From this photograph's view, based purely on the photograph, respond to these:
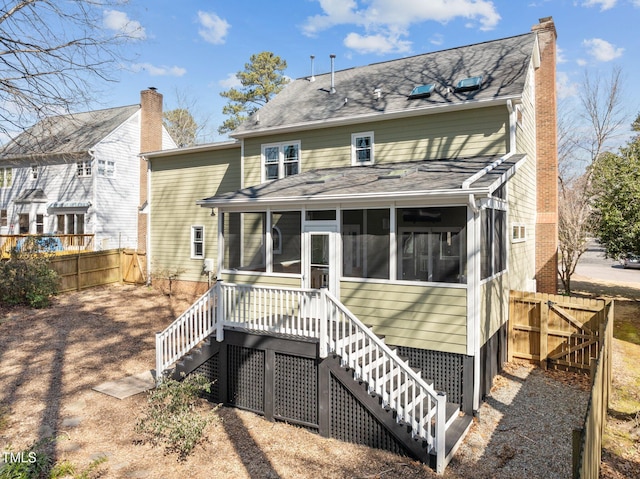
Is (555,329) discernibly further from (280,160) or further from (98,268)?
(98,268)

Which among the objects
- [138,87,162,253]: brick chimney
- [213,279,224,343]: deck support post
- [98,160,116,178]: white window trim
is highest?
[138,87,162,253]: brick chimney

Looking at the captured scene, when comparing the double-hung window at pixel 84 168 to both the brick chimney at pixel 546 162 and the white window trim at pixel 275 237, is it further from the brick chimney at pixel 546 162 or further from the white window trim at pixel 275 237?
the brick chimney at pixel 546 162

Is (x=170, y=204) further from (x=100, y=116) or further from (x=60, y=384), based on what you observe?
(x=100, y=116)

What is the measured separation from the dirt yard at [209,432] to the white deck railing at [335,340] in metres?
0.69

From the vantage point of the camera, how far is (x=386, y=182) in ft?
27.9

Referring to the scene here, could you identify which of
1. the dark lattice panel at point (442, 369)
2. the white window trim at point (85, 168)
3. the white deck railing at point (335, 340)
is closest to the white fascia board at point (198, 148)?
the white deck railing at point (335, 340)

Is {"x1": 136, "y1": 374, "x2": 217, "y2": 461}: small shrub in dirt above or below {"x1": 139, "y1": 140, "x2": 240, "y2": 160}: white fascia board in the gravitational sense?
below

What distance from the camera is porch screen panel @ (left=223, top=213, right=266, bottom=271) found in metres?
9.85

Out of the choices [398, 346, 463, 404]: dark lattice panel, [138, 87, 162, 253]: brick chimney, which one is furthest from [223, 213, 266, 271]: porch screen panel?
[138, 87, 162, 253]: brick chimney

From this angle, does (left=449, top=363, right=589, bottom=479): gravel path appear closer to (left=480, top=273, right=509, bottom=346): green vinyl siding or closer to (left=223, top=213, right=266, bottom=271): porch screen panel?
(left=480, top=273, right=509, bottom=346): green vinyl siding

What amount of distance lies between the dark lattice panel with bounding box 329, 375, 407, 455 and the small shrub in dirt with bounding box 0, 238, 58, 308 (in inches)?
480

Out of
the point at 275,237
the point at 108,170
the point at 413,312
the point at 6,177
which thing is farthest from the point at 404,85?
the point at 6,177

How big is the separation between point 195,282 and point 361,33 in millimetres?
16924

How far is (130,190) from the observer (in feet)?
80.7
